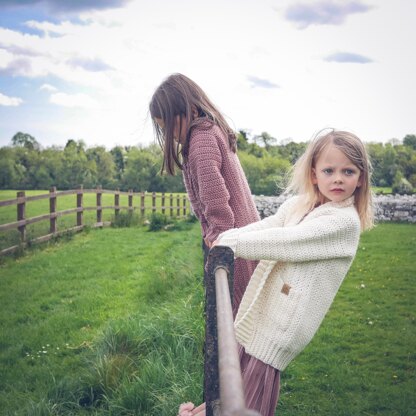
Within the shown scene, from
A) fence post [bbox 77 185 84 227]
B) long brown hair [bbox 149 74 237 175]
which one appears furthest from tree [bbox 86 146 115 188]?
long brown hair [bbox 149 74 237 175]

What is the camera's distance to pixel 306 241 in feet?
5.15

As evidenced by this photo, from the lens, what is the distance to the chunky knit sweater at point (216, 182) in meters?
2.01

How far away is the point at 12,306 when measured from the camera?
18.3 ft

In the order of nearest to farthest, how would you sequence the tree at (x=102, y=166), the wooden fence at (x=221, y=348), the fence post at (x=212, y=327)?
the wooden fence at (x=221, y=348), the fence post at (x=212, y=327), the tree at (x=102, y=166)

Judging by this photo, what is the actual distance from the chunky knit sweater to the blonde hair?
32cm

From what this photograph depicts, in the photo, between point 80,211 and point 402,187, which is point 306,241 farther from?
point 402,187

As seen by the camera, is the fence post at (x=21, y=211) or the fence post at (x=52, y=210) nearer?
the fence post at (x=21, y=211)

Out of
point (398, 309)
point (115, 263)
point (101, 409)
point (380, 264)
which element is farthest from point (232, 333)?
point (380, 264)

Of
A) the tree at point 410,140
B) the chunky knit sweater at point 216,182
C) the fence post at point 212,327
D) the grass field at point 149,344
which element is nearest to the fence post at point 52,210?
the grass field at point 149,344

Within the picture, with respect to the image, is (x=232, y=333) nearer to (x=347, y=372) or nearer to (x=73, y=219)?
(x=347, y=372)

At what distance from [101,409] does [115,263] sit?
538 cm

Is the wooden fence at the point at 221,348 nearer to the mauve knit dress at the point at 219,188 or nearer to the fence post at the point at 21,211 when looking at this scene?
the mauve knit dress at the point at 219,188

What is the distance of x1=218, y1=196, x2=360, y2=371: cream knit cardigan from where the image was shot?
5.09 ft

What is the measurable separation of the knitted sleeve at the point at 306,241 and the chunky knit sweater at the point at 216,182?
0.47m
